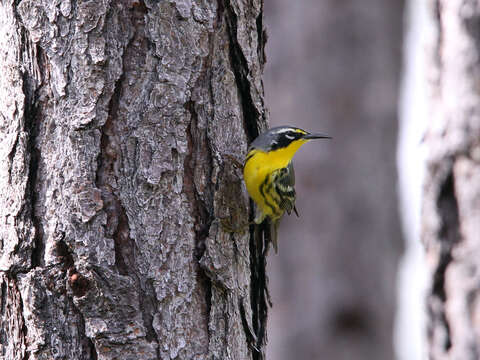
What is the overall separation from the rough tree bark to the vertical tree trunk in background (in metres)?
1.72

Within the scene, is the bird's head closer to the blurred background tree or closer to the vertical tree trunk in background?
the vertical tree trunk in background

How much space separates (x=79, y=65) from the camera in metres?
3.03

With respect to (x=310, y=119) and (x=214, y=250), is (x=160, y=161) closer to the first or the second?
(x=214, y=250)

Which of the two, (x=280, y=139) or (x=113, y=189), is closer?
(x=113, y=189)

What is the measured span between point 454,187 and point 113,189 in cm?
188

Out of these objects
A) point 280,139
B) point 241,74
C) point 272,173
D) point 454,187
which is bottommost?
point 454,187

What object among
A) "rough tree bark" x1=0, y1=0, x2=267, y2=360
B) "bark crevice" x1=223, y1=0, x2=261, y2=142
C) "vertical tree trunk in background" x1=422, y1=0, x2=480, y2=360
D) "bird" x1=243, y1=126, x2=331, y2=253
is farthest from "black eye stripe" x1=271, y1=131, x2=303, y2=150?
"vertical tree trunk in background" x1=422, y1=0, x2=480, y2=360

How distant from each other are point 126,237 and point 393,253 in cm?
623

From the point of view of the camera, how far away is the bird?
3955 millimetres

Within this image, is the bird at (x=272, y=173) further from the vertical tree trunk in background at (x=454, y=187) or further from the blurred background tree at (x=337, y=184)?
the blurred background tree at (x=337, y=184)

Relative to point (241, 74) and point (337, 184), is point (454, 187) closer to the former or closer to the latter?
point (241, 74)

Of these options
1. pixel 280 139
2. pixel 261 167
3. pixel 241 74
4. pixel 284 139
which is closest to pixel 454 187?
pixel 241 74

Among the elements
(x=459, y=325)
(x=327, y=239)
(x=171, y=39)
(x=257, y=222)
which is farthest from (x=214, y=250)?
(x=327, y=239)

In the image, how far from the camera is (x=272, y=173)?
15.2 ft
